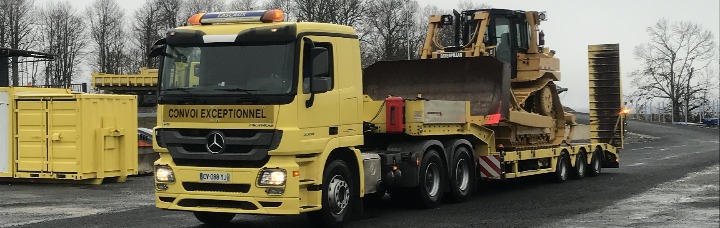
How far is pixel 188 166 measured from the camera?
988cm

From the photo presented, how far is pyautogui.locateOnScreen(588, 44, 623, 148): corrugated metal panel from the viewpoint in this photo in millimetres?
19891

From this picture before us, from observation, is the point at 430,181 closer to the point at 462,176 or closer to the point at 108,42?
the point at 462,176

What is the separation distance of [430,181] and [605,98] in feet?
29.6

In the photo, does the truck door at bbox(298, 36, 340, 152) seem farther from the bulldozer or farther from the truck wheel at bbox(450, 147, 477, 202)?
the bulldozer

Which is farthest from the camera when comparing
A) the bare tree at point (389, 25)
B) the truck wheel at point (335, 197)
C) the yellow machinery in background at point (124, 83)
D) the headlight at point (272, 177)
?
the bare tree at point (389, 25)

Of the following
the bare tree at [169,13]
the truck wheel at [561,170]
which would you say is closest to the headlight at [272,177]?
the truck wheel at [561,170]

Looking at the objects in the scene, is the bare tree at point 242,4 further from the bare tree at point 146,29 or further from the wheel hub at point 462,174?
the wheel hub at point 462,174

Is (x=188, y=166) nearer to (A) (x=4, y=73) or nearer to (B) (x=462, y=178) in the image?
(B) (x=462, y=178)

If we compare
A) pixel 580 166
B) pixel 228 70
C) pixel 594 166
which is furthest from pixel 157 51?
pixel 594 166

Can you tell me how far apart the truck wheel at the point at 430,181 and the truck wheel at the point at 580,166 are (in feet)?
22.1

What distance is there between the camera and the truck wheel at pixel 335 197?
10.2 m

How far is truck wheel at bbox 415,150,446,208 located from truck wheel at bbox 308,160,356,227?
2271 millimetres

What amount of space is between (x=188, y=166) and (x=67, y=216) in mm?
3568

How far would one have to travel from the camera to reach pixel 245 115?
956 centimetres
